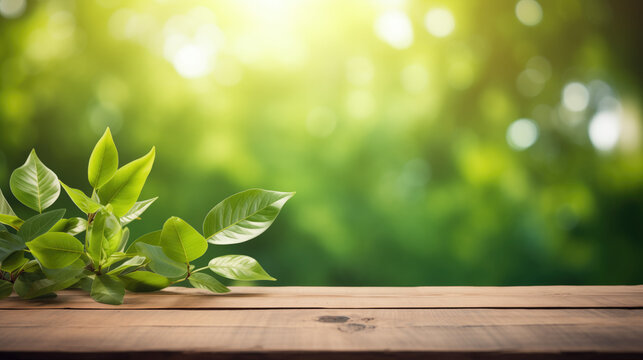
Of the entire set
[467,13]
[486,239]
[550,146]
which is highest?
[467,13]

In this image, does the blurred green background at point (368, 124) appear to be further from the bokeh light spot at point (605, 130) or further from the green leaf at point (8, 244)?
the green leaf at point (8, 244)

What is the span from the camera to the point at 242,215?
0.58m

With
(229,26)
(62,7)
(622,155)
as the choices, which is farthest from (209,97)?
(622,155)

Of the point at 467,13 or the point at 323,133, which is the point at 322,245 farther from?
the point at 467,13

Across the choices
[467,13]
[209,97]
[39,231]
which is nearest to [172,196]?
[209,97]

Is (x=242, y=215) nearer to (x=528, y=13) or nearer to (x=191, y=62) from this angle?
(x=191, y=62)

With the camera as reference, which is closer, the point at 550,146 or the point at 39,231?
the point at 39,231

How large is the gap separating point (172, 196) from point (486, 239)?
3.02 feet

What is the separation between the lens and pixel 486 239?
141cm

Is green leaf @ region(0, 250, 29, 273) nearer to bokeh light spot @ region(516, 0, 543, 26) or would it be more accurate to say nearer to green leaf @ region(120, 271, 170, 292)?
green leaf @ region(120, 271, 170, 292)

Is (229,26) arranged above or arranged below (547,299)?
above

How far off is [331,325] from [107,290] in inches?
10.2

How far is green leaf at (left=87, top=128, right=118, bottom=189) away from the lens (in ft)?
1.85

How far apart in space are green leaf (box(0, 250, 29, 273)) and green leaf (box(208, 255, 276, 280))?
0.21 metres
